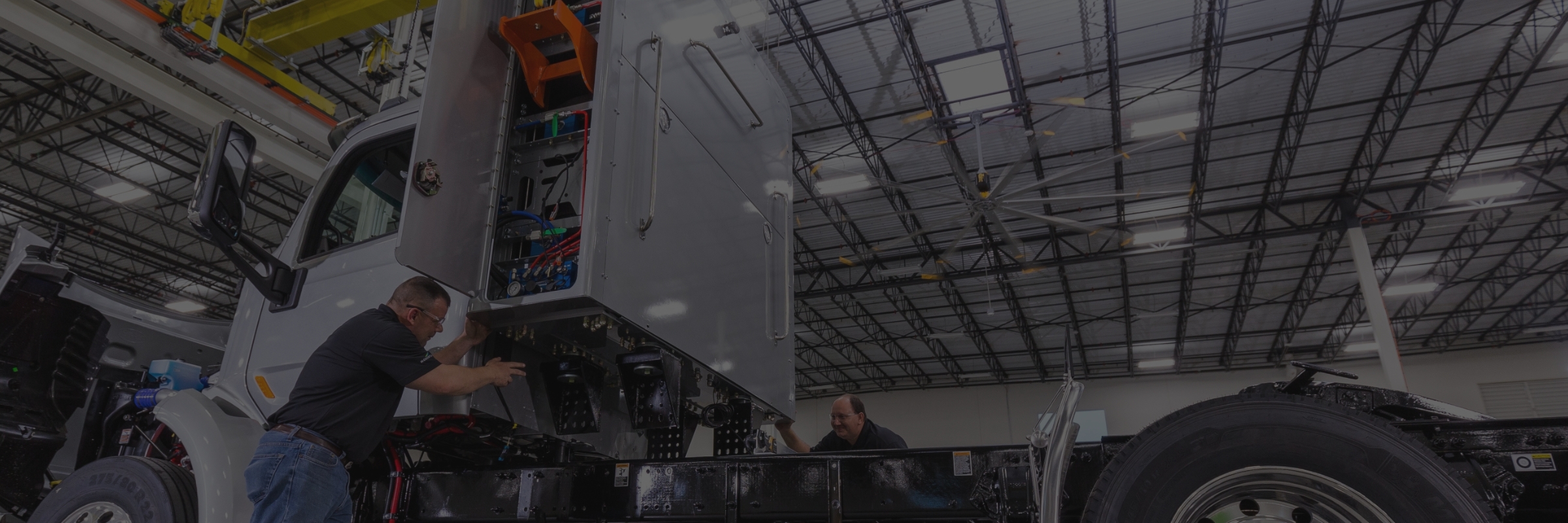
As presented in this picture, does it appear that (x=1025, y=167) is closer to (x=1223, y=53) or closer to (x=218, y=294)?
(x=1223, y=53)

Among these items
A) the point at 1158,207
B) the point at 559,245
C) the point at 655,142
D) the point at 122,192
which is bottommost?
the point at 559,245

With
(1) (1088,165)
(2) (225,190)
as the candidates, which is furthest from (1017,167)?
(2) (225,190)

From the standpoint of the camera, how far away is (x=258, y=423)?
12.3 feet

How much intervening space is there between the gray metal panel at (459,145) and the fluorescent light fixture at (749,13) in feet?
24.9

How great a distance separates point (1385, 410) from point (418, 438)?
3.77 meters

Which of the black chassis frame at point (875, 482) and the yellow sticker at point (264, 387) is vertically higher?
the yellow sticker at point (264, 387)

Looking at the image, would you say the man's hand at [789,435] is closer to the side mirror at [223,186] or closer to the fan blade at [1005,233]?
the side mirror at [223,186]

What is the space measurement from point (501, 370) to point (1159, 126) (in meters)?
14.4

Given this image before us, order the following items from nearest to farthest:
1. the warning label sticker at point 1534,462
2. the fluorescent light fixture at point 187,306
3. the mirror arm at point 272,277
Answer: the warning label sticker at point 1534,462 → the mirror arm at point 272,277 → the fluorescent light fixture at point 187,306

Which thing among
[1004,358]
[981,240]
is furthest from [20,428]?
[1004,358]

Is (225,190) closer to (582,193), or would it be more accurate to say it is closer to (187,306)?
(582,193)

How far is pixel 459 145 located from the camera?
10.2ft

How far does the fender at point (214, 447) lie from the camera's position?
3332 millimetres

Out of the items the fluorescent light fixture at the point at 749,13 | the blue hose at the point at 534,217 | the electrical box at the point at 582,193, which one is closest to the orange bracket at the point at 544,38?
the electrical box at the point at 582,193
